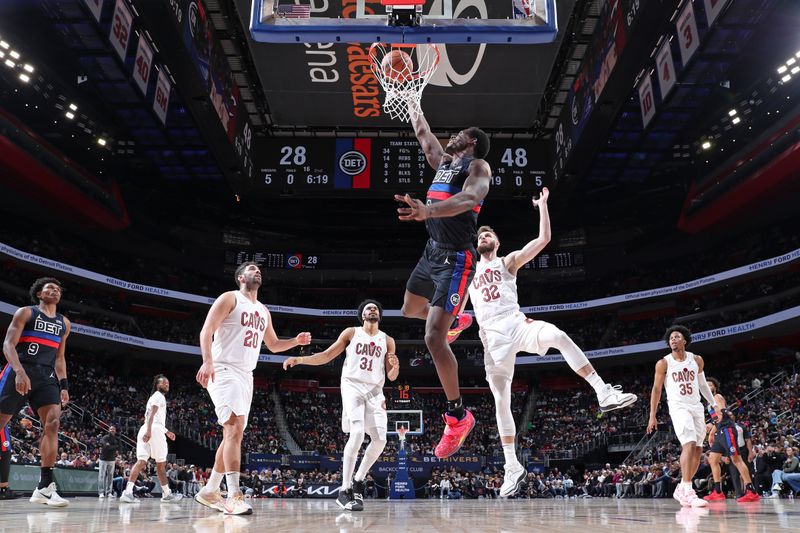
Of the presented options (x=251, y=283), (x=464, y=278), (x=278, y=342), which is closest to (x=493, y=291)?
(x=464, y=278)

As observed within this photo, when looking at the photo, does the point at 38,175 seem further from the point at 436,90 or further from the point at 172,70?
the point at 436,90

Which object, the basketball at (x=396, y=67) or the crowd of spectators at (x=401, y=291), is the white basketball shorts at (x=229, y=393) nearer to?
the basketball at (x=396, y=67)

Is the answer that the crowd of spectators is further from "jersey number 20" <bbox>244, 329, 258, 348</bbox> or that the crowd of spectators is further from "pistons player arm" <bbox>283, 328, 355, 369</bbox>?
"jersey number 20" <bbox>244, 329, 258, 348</bbox>

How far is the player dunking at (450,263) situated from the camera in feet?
19.2

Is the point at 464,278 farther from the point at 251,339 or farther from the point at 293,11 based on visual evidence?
the point at 293,11

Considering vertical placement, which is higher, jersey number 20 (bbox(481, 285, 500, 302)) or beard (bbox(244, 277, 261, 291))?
jersey number 20 (bbox(481, 285, 500, 302))

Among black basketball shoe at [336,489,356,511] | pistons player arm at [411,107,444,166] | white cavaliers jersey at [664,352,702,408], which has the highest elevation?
pistons player arm at [411,107,444,166]

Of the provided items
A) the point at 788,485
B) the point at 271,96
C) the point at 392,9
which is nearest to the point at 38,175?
the point at 271,96

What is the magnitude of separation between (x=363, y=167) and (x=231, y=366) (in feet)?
41.6

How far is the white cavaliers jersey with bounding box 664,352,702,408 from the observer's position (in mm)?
8188

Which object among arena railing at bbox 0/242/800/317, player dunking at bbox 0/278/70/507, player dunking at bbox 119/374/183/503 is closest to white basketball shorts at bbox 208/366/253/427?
player dunking at bbox 0/278/70/507

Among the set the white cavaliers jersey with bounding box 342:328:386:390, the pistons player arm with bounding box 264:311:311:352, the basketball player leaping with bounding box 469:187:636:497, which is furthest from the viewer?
the white cavaliers jersey with bounding box 342:328:386:390

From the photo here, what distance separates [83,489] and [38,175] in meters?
14.4

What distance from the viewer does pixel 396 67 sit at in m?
7.61
